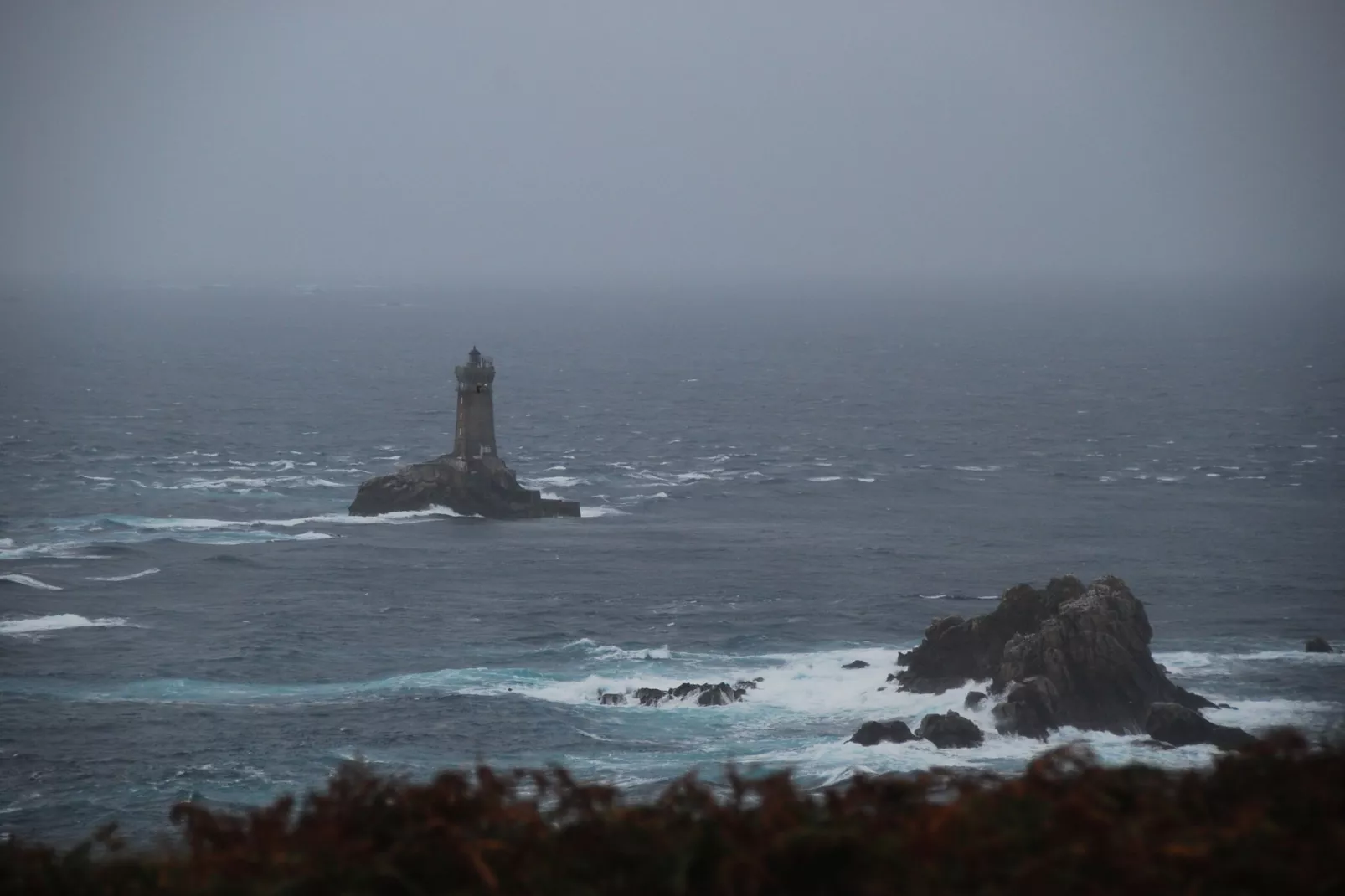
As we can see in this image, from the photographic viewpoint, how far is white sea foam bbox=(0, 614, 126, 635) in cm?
6062

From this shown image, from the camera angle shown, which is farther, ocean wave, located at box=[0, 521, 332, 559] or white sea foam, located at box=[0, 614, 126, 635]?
ocean wave, located at box=[0, 521, 332, 559]

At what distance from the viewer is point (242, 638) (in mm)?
60375

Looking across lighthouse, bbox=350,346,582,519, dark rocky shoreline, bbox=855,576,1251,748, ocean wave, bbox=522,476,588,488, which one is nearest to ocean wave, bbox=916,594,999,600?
dark rocky shoreline, bbox=855,576,1251,748

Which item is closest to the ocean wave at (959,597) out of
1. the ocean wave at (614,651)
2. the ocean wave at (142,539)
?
the ocean wave at (614,651)

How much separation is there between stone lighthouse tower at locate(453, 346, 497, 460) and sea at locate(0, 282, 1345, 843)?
181 inches

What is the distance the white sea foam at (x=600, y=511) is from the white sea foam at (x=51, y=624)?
1181 inches

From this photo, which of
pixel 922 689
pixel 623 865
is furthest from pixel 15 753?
pixel 623 865

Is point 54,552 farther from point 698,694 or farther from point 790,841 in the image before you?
point 790,841

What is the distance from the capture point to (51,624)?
61.8 m

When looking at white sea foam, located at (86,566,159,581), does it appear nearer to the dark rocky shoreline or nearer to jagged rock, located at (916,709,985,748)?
the dark rocky shoreline

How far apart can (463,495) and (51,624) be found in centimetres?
2836

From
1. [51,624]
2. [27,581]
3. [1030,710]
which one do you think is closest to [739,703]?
[1030,710]

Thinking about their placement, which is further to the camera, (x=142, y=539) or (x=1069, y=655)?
(x=142, y=539)

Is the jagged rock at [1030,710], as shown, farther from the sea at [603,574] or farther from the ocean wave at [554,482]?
the ocean wave at [554,482]
